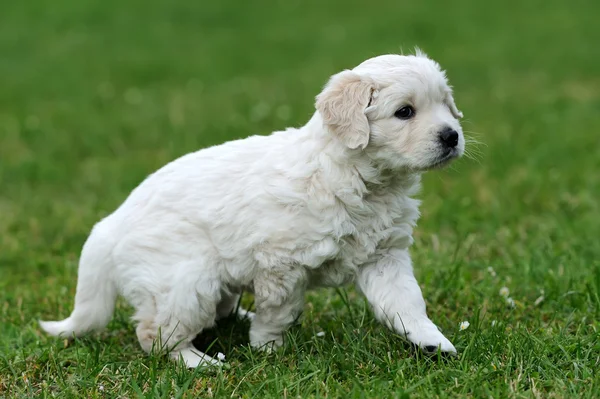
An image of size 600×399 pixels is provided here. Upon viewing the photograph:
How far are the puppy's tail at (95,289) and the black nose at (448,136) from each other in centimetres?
174

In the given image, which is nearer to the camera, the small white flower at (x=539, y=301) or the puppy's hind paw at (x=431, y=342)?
the puppy's hind paw at (x=431, y=342)

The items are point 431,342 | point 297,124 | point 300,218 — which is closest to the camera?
point 431,342

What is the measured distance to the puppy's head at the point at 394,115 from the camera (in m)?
4.00

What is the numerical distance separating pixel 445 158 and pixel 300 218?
2.36 feet

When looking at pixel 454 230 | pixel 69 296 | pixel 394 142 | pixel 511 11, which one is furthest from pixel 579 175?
pixel 511 11

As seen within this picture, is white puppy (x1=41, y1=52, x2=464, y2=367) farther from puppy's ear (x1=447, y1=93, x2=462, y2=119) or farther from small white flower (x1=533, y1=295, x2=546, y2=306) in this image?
small white flower (x1=533, y1=295, x2=546, y2=306)

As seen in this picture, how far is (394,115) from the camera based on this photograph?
407 centimetres

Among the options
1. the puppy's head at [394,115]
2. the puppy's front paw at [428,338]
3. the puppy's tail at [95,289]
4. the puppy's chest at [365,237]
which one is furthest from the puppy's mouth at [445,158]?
the puppy's tail at [95,289]

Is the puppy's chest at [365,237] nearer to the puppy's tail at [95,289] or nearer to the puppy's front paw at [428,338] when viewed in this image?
the puppy's front paw at [428,338]

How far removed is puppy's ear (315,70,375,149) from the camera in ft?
13.1

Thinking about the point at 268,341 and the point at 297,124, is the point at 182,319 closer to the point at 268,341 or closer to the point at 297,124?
the point at 268,341

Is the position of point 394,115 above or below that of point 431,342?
above

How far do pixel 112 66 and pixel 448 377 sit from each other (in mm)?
9668

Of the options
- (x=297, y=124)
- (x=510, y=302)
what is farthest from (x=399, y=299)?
(x=297, y=124)
